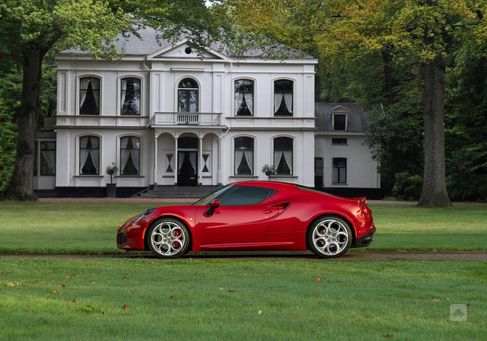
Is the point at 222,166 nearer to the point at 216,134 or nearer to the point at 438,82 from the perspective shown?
the point at 216,134

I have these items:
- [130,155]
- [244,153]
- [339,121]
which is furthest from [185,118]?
[339,121]

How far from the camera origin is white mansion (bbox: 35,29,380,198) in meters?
53.0

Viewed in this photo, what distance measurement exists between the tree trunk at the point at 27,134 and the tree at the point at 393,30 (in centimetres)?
1061

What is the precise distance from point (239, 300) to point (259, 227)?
5.14 meters

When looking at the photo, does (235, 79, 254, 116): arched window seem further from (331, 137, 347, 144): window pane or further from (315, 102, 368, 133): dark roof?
(331, 137, 347, 144): window pane

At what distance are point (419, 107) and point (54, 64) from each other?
24849 millimetres

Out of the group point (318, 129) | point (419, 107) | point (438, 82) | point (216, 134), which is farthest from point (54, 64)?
point (438, 82)

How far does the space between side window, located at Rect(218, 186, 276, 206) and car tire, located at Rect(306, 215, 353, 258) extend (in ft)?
3.10

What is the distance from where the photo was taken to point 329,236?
43.4 ft

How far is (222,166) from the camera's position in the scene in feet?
176

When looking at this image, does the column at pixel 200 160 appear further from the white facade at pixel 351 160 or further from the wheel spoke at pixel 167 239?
the wheel spoke at pixel 167 239

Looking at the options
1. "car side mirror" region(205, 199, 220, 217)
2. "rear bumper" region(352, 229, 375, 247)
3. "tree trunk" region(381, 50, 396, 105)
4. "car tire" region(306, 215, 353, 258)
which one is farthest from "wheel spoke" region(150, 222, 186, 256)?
"tree trunk" region(381, 50, 396, 105)

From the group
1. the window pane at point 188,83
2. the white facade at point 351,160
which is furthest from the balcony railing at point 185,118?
Result: the white facade at point 351,160

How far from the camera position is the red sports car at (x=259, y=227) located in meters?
13.2
